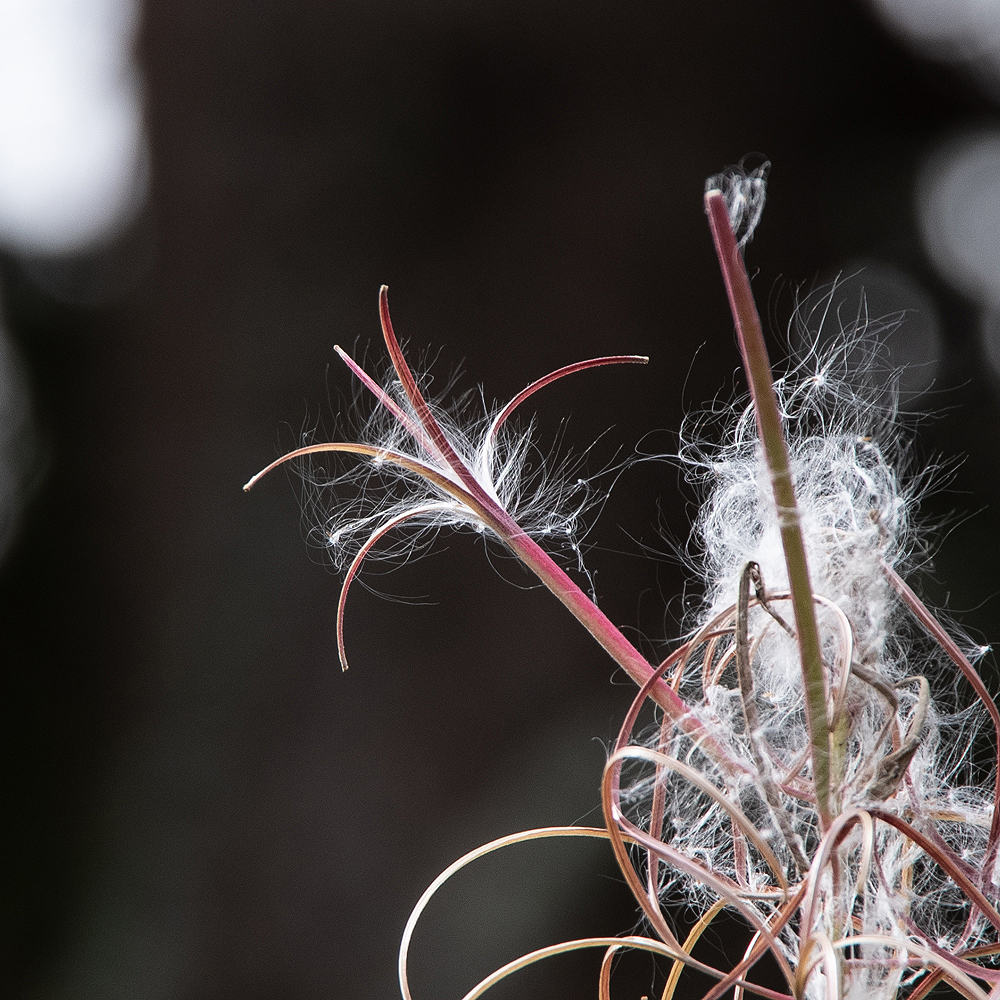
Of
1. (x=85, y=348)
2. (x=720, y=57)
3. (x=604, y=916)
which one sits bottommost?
(x=604, y=916)

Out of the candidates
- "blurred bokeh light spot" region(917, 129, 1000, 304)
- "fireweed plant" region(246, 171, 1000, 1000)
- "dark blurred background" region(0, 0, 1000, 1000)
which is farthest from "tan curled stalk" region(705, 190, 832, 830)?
"blurred bokeh light spot" region(917, 129, 1000, 304)

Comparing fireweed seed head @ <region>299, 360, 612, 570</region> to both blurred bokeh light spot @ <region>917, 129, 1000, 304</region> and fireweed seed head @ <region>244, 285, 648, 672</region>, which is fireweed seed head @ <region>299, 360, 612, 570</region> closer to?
fireweed seed head @ <region>244, 285, 648, 672</region>

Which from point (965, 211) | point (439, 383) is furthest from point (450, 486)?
point (965, 211)

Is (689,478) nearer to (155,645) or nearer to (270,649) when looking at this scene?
(270,649)

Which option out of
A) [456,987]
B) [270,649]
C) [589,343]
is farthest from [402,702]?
[589,343]

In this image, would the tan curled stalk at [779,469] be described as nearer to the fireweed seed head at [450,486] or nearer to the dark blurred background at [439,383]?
the fireweed seed head at [450,486]

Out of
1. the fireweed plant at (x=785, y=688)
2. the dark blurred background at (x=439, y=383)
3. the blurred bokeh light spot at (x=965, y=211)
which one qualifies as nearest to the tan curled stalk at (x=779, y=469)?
the fireweed plant at (x=785, y=688)

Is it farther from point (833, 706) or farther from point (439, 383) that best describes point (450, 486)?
point (439, 383)

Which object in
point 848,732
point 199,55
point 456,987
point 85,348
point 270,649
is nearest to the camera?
point 848,732
